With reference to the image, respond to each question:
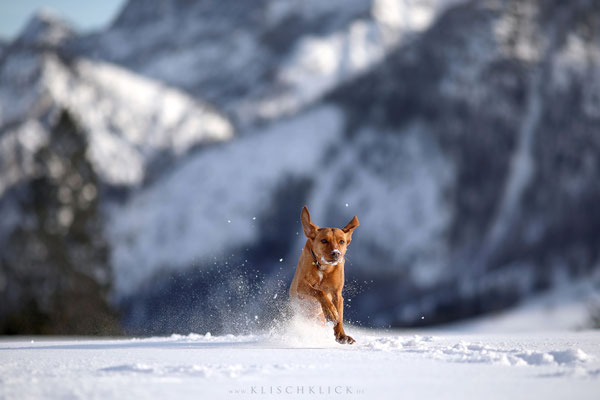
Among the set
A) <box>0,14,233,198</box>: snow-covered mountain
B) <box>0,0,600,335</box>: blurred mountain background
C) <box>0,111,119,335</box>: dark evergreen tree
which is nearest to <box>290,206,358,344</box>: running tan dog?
<box>0,111,119,335</box>: dark evergreen tree

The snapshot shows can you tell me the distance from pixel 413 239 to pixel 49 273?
29.2 m

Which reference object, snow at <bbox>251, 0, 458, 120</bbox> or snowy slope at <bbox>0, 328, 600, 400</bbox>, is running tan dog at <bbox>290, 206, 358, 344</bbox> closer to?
snowy slope at <bbox>0, 328, 600, 400</bbox>

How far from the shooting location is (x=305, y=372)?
5.10 metres

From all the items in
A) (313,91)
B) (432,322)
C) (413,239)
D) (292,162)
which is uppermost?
(313,91)

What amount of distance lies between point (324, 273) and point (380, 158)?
176 feet

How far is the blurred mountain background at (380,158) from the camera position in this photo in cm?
5119

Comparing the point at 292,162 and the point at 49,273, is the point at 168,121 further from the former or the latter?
the point at 49,273

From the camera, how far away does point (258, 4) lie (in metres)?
101

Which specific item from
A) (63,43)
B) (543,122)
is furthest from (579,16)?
(63,43)

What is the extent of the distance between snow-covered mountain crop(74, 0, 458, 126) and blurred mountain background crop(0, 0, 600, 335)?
0.49 meters

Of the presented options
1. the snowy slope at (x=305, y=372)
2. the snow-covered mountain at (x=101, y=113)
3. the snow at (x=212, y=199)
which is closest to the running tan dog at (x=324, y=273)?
the snowy slope at (x=305, y=372)

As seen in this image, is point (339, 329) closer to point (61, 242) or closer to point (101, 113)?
point (61, 242)

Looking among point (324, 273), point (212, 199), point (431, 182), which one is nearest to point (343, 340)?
point (324, 273)

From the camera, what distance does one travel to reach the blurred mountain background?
51.2m
